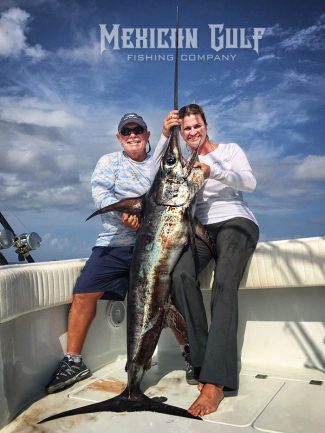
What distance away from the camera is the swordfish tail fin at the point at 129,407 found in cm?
246

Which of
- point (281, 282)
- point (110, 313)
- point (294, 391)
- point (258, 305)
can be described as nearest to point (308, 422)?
point (294, 391)

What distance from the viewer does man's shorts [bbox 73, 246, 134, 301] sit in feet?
10.5

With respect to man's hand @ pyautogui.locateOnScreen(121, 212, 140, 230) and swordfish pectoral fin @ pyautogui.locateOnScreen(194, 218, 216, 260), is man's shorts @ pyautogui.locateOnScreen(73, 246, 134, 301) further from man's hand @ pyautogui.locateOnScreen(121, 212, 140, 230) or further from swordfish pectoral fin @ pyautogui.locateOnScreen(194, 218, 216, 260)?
swordfish pectoral fin @ pyautogui.locateOnScreen(194, 218, 216, 260)

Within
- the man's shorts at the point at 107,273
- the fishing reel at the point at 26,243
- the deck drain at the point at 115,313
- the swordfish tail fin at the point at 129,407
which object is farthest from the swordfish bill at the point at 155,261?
the fishing reel at the point at 26,243

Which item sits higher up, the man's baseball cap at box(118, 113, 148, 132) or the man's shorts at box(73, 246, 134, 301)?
the man's baseball cap at box(118, 113, 148, 132)

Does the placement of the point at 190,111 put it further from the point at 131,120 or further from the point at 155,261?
the point at 155,261

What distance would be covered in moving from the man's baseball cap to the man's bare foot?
208cm

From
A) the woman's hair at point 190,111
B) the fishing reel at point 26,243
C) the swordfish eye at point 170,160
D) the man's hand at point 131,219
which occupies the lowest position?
the fishing reel at point 26,243

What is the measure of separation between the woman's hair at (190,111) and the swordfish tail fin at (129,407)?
76.1 inches

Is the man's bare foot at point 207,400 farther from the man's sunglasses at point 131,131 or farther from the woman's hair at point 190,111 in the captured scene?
the man's sunglasses at point 131,131

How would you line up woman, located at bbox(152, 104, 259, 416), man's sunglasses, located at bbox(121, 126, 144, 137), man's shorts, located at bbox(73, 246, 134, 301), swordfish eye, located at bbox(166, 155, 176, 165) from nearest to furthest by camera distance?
woman, located at bbox(152, 104, 259, 416) → swordfish eye, located at bbox(166, 155, 176, 165) → man's shorts, located at bbox(73, 246, 134, 301) → man's sunglasses, located at bbox(121, 126, 144, 137)

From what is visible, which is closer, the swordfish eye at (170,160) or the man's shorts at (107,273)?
the swordfish eye at (170,160)

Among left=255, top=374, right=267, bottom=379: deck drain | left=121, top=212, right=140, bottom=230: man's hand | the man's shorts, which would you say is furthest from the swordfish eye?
left=255, top=374, right=267, bottom=379: deck drain

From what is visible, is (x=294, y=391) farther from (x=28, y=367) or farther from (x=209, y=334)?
(x=28, y=367)
